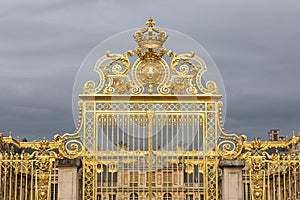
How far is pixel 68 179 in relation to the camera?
11.5 meters

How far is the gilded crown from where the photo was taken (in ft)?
39.3

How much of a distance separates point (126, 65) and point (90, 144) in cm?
173

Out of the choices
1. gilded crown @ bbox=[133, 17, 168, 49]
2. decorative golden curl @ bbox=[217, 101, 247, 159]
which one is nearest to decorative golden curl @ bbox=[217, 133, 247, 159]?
decorative golden curl @ bbox=[217, 101, 247, 159]

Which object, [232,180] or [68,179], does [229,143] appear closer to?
[232,180]

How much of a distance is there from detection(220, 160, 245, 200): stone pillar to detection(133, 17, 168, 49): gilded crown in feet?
8.81

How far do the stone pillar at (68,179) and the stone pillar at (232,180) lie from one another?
2.83 meters

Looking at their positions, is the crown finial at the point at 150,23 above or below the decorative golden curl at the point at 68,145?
above

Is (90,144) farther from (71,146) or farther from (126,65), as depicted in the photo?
(126,65)

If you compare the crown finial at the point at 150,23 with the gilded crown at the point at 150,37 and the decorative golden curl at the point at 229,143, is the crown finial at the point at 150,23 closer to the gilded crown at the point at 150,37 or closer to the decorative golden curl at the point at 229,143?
the gilded crown at the point at 150,37

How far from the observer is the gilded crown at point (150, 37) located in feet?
39.3

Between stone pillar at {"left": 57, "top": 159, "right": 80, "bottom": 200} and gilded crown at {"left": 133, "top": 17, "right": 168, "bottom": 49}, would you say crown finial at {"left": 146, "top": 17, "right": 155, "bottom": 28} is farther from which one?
stone pillar at {"left": 57, "top": 159, "right": 80, "bottom": 200}

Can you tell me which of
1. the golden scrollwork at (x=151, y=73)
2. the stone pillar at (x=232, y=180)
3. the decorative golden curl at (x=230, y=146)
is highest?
the golden scrollwork at (x=151, y=73)

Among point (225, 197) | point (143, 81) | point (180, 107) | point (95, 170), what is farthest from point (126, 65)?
point (225, 197)

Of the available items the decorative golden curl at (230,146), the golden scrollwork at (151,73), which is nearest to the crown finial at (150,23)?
the golden scrollwork at (151,73)
